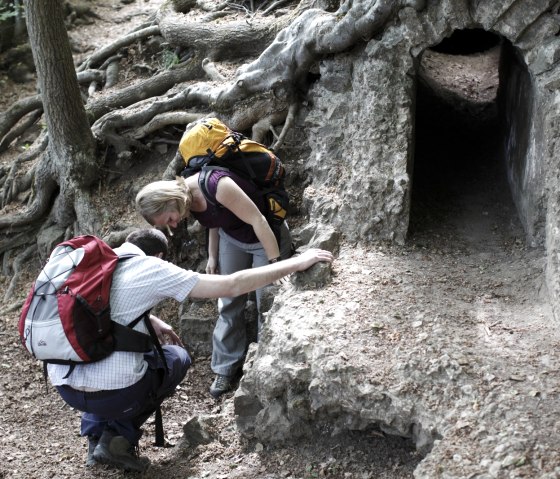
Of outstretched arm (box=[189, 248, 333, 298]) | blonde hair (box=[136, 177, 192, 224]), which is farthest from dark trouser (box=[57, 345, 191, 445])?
blonde hair (box=[136, 177, 192, 224])

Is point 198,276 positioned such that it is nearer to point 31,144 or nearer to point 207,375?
point 207,375

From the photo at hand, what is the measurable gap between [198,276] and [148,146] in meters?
3.83

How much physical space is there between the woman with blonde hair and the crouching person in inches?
9.3

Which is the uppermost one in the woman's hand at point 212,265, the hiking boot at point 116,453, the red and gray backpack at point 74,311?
the red and gray backpack at point 74,311

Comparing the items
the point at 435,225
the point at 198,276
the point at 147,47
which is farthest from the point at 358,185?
the point at 147,47

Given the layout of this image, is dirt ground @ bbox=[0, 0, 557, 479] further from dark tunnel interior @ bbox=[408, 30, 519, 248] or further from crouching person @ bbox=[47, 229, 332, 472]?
crouching person @ bbox=[47, 229, 332, 472]

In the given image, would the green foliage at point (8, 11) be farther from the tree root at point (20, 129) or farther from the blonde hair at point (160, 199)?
the blonde hair at point (160, 199)

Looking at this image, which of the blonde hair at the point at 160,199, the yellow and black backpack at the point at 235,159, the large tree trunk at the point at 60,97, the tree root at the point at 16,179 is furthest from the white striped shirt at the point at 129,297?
the tree root at the point at 16,179

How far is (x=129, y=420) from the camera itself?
15.3ft

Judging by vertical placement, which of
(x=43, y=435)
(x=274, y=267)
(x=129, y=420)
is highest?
(x=274, y=267)

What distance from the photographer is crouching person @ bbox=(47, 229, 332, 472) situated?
418 cm

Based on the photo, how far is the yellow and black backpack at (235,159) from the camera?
4988mm

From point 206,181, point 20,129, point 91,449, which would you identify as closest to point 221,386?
point 91,449

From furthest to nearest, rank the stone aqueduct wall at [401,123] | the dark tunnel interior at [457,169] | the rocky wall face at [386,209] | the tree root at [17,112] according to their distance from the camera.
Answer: the tree root at [17,112], the dark tunnel interior at [457,169], the stone aqueduct wall at [401,123], the rocky wall face at [386,209]
